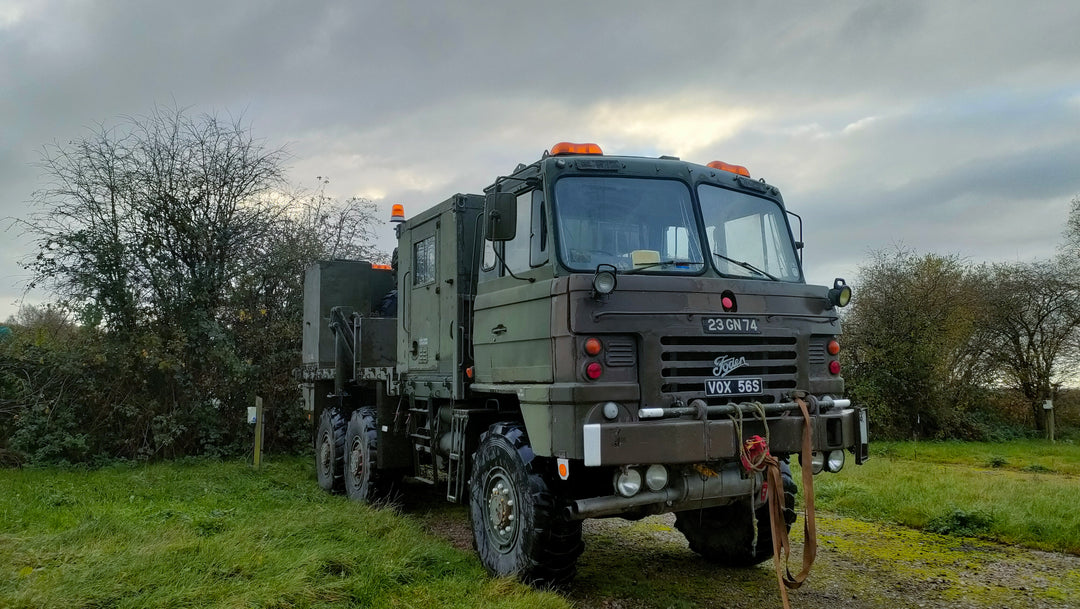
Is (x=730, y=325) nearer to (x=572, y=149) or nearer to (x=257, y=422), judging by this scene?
(x=572, y=149)

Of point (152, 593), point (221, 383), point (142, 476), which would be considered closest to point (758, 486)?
point (152, 593)

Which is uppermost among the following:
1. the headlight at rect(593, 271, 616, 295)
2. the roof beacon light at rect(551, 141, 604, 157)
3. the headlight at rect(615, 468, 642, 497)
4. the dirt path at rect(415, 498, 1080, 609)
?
the roof beacon light at rect(551, 141, 604, 157)

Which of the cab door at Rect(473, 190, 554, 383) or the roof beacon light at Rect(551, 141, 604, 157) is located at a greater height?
the roof beacon light at Rect(551, 141, 604, 157)

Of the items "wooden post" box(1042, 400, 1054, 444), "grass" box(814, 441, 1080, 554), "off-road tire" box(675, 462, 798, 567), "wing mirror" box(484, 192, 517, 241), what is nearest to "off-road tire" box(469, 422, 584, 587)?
"wing mirror" box(484, 192, 517, 241)

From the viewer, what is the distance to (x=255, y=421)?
12.1 m

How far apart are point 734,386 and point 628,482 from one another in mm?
998

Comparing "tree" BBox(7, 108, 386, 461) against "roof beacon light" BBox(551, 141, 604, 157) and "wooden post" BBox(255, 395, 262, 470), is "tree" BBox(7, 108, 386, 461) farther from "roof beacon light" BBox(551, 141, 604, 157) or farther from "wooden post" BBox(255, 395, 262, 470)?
"roof beacon light" BBox(551, 141, 604, 157)

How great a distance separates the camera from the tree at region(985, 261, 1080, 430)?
21.8 meters

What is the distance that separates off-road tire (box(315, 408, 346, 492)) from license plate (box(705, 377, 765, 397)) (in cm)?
567

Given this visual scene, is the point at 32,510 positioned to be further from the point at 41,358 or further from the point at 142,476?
the point at 41,358

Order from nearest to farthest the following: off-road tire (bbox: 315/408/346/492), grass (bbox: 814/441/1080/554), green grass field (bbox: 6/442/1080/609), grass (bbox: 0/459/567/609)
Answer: grass (bbox: 0/459/567/609) < green grass field (bbox: 6/442/1080/609) < grass (bbox: 814/441/1080/554) < off-road tire (bbox: 315/408/346/492)

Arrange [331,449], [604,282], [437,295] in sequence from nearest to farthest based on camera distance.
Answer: [604,282], [437,295], [331,449]

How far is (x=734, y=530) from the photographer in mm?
6402

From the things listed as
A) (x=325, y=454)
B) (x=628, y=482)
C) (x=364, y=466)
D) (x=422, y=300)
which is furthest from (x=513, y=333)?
(x=325, y=454)
